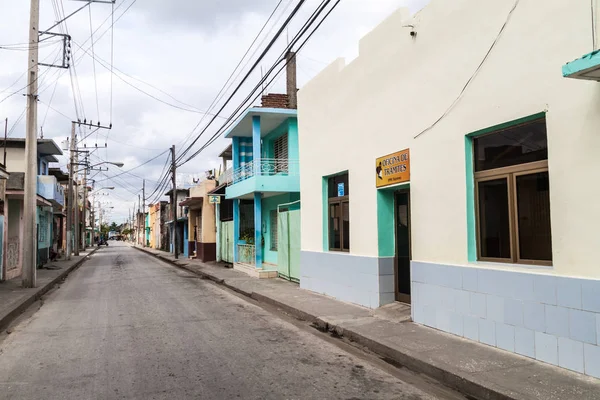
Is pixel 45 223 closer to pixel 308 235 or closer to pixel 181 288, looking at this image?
pixel 181 288

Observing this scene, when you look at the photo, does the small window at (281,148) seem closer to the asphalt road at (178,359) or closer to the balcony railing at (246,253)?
the balcony railing at (246,253)

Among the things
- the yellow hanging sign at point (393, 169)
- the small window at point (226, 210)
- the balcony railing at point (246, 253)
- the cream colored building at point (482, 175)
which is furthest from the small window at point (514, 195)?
the small window at point (226, 210)

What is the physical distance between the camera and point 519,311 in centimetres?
593

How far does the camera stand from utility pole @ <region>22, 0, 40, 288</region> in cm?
1405

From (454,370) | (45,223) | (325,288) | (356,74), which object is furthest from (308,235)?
(45,223)

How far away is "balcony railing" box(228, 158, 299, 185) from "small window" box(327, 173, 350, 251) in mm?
6043

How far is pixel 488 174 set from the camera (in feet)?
21.9

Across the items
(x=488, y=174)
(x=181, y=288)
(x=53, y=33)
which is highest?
(x=53, y=33)

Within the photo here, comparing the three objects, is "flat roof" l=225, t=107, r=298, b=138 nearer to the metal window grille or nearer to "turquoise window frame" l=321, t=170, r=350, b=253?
the metal window grille

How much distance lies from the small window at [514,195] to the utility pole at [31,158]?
13.0 meters

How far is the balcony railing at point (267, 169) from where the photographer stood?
1778 cm

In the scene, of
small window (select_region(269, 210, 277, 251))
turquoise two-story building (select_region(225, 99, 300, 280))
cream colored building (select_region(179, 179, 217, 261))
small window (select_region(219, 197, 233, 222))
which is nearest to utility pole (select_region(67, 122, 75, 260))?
cream colored building (select_region(179, 179, 217, 261))

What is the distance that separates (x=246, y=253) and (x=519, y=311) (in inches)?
592

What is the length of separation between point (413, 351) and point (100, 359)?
168 inches
